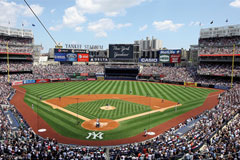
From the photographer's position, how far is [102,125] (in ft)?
69.8

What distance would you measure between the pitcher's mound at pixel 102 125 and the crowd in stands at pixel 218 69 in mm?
41434

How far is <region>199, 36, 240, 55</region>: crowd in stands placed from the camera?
179ft

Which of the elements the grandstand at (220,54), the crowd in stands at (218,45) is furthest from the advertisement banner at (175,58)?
the crowd in stands at (218,45)

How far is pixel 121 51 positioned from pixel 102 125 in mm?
52743

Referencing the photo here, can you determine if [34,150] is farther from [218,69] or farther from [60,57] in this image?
[60,57]

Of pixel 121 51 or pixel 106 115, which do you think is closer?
pixel 106 115

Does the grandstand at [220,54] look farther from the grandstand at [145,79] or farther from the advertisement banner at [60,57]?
the advertisement banner at [60,57]

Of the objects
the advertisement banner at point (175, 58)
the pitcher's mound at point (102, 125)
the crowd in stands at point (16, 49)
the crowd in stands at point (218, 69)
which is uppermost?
the crowd in stands at point (16, 49)

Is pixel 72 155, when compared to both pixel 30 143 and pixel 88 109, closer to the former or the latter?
pixel 30 143

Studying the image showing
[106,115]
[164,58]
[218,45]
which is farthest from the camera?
[164,58]

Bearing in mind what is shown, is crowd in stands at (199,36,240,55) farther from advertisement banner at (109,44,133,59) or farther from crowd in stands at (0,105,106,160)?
crowd in stands at (0,105,106,160)

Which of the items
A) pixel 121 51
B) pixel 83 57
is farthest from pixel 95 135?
pixel 83 57

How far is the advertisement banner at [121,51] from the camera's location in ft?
232

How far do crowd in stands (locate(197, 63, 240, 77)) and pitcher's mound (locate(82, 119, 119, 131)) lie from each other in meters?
41.4
